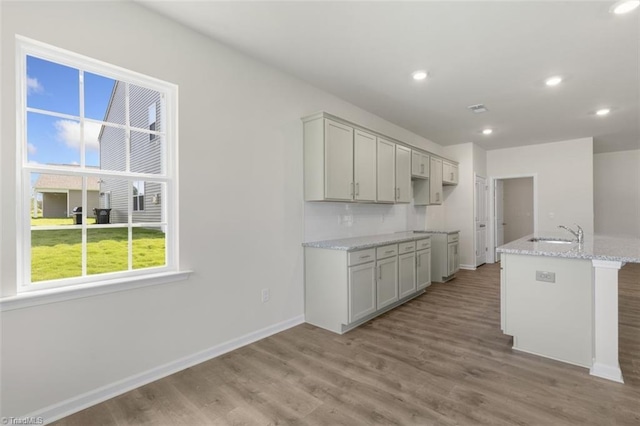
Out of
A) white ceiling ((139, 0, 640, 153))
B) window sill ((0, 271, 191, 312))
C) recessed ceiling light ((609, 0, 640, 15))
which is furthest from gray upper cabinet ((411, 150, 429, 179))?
window sill ((0, 271, 191, 312))

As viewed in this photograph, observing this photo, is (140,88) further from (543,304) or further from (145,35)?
(543,304)

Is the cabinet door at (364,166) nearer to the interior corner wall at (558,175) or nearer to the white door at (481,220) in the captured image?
the white door at (481,220)

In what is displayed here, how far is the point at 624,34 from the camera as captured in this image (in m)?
2.55

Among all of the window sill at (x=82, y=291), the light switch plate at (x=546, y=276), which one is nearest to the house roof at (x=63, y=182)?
the window sill at (x=82, y=291)

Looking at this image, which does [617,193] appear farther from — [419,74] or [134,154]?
[134,154]

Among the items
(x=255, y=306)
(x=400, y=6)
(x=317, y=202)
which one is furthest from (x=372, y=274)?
(x=400, y=6)

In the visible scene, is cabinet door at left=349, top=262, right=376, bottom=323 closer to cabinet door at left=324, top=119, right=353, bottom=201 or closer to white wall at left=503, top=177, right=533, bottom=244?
cabinet door at left=324, top=119, right=353, bottom=201

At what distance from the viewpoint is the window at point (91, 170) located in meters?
1.85

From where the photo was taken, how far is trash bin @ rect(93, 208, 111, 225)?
2117 millimetres

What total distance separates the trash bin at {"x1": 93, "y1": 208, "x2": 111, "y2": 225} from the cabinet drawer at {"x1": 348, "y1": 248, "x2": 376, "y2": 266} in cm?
211

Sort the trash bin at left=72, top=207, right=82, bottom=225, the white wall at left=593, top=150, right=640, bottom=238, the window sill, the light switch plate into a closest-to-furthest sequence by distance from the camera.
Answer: the window sill < the trash bin at left=72, top=207, right=82, bottom=225 < the light switch plate < the white wall at left=593, top=150, right=640, bottom=238

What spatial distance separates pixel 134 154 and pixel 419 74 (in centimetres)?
286

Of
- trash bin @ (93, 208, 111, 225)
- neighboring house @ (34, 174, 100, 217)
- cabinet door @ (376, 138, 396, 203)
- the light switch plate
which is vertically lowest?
the light switch plate

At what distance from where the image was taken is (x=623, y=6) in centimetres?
218
